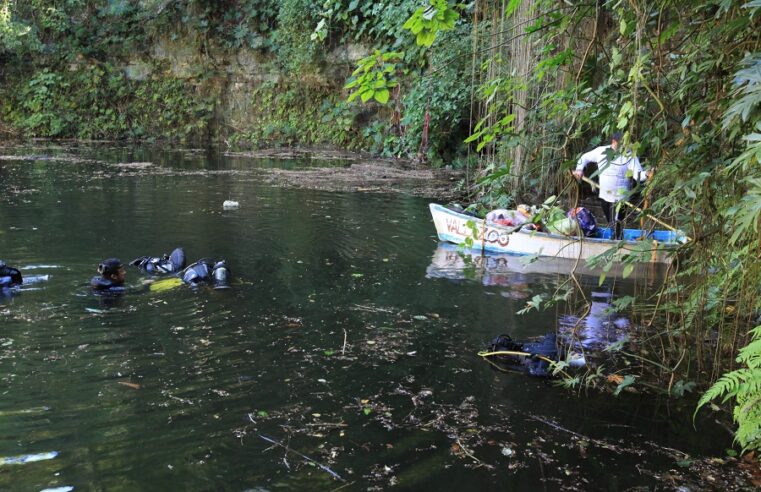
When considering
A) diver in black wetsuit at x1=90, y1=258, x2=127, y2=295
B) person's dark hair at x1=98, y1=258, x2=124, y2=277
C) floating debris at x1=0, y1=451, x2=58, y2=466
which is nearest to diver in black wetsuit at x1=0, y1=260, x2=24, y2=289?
diver in black wetsuit at x1=90, y1=258, x2=127, y2=295

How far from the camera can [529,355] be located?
5723 mm

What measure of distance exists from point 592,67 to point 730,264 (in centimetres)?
165

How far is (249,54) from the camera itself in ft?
86.7

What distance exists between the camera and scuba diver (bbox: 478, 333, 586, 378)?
567 cm

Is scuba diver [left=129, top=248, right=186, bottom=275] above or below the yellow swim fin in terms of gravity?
above

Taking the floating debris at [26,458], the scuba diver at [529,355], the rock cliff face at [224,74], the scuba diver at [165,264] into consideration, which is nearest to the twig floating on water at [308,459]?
the floating debris at [26,458]

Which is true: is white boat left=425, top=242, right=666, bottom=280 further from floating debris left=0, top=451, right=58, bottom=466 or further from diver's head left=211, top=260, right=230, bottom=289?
floating debris left=0, top=451, right=58, bottom=466

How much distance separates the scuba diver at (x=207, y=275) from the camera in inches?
307

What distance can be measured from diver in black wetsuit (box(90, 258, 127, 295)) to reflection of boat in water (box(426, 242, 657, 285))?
139 inches

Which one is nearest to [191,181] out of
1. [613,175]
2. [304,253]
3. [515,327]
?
[304,253]

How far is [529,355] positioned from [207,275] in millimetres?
3728

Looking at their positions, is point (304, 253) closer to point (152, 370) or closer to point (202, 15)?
point (152, 370)

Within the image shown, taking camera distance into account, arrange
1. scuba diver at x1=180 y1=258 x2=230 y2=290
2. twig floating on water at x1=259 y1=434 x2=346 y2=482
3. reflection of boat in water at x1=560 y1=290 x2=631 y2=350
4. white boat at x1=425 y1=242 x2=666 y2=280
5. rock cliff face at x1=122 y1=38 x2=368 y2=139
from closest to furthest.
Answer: twig floating on water at x1=259 y1=434 x2=346 y2=482
reflection of boat in water at x1=560 y1=290 x2=631 y2=350
scuba diver at x1=180 y1=258 x2=230 y2=290
white boat at x1=425 y1=242 x2=666 y2=280
rock cliff face at x1=122 y1=38 x2=368 y2=139

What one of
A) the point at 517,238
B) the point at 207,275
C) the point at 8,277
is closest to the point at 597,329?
the point at 517,238
